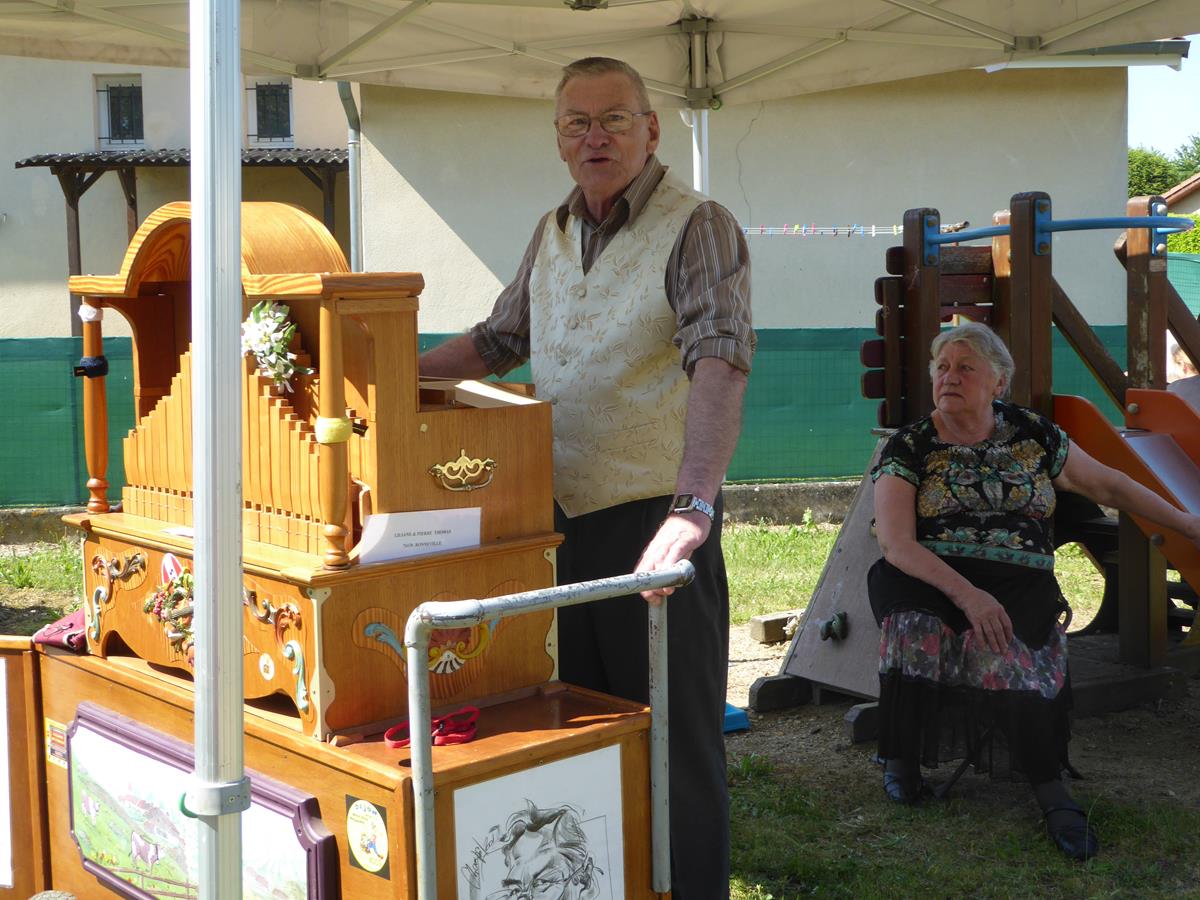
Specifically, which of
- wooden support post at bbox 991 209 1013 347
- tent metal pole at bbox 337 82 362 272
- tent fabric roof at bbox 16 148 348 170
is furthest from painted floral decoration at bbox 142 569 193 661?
tent fabric roof at bbox 16 148 348 170

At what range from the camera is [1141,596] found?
4766 millimetres

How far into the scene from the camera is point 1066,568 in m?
7.36

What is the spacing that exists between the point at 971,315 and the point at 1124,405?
2.26ft

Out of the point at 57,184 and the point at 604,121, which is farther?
the point at 57,184

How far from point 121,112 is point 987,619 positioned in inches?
664

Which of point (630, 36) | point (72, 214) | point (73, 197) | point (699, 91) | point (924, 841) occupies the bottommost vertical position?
point (924, 841)

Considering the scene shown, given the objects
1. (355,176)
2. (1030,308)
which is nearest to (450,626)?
(1030,308)

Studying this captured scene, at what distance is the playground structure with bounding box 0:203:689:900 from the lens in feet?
6.33

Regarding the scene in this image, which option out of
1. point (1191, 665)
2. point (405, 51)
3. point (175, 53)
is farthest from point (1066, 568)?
point (175, 53)

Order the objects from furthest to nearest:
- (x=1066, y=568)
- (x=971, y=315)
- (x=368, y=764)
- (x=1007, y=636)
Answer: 1. (x=1066, y=568)
2. (x=971, y=315)
3. (x=1007, y=636)
4. (x=368, y=764)

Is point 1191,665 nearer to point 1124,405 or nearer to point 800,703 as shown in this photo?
point 1124,405

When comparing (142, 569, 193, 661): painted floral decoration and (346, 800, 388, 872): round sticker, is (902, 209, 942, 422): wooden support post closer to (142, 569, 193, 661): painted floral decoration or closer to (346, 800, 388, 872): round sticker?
(142, 569, 193, 661): painted floral decoration

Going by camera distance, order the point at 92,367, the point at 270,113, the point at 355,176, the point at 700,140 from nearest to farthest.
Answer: the point at 92,367
the point at 700,140
the point at 355,176
the point at 270,113

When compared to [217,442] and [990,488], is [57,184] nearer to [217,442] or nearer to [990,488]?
[990,488]
